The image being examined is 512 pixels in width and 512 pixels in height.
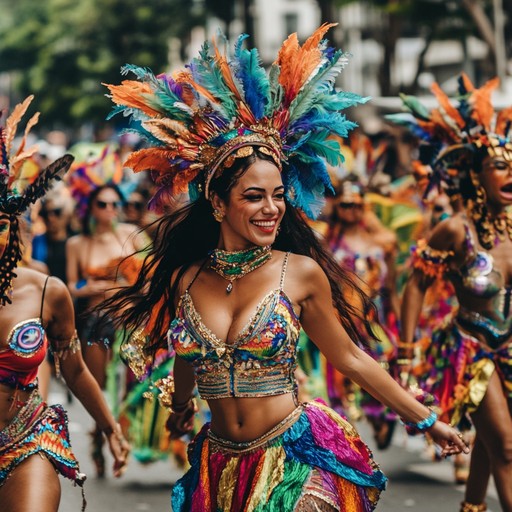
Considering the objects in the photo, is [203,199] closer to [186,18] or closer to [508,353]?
[508,353]

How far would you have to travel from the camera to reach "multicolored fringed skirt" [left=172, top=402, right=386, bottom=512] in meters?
5.12

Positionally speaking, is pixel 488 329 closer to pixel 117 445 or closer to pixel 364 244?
pixel 117 445

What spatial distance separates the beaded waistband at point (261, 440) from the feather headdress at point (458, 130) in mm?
3070

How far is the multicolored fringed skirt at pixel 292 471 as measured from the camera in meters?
5.12

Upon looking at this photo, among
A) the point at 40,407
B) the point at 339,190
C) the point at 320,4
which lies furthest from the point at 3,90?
the point at 40,407

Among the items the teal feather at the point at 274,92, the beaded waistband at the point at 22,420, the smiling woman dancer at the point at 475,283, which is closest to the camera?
the teal feather at the point at 274,92

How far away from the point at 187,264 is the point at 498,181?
2.74 metres

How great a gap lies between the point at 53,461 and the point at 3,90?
10106 cm

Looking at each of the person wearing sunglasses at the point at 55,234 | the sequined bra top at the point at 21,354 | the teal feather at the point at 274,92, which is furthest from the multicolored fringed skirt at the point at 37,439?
the person wearing sunglasses at the point at 55,234

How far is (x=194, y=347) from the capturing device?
5.28 meters

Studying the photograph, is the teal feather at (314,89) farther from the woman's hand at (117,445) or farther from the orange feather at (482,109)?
the orange feather at (482,109)

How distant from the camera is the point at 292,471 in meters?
5.17

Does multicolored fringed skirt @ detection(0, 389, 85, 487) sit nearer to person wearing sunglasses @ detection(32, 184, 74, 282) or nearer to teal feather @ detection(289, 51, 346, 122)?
teal feather @ detection(289, 51, 346, 122)

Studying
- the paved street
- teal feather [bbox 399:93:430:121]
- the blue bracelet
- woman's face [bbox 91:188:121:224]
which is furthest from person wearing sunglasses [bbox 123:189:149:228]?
the blue bracelet
